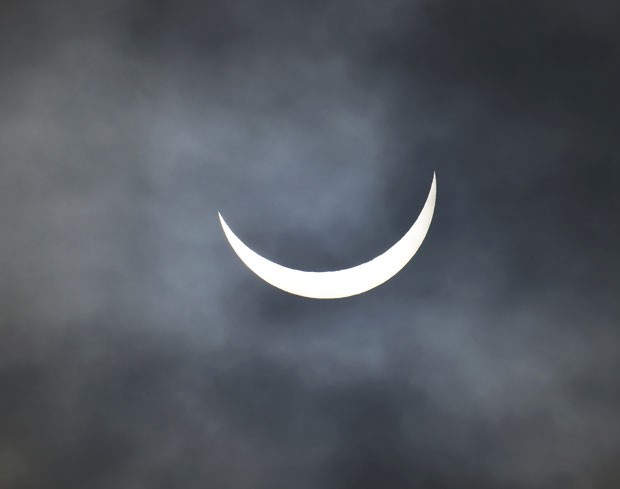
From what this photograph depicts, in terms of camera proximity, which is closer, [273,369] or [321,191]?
[321,191]

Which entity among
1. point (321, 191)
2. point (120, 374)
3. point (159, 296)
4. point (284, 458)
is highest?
point (321, 191)

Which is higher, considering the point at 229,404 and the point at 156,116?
the point at 156,116

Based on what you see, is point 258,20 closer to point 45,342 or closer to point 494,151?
point 494,151

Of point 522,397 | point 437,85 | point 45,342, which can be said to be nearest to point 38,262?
point 45,342

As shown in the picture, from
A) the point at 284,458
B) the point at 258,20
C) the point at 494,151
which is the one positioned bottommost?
the point at 284,458

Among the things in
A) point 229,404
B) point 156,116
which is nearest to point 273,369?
point 229,404

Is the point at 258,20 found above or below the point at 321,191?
above

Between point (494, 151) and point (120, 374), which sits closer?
point (494, 151)

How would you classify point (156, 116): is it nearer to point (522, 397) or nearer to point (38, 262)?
point (38, 262)
